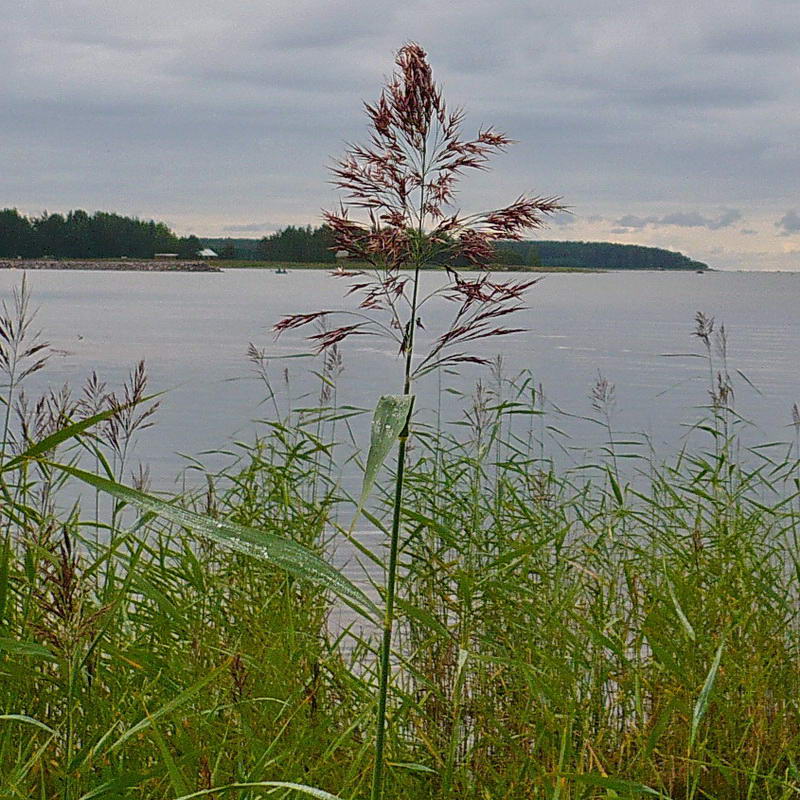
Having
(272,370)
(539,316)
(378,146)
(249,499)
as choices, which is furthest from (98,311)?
(378,146)

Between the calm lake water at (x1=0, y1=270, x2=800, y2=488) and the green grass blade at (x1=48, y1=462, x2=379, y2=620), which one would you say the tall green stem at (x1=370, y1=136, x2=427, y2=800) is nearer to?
the green grass blade at (x1=48, y1=462, x2=379, y2=620)

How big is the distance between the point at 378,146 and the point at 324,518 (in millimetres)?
1613

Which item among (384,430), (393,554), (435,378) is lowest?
(435,378)

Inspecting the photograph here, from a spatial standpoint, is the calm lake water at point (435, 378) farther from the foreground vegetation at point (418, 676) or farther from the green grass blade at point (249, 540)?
the green grass blade at point (249, 540)

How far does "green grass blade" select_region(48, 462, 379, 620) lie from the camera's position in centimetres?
85

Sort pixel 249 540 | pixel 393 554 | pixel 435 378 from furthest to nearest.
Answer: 1. pixel 435 378
2. pixel 393 554
3. pixel 249 540

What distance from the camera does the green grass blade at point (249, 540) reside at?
2.80 ft

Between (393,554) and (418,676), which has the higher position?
(393,554)

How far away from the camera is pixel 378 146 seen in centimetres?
134

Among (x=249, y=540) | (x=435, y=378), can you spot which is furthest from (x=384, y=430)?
(x=435, y=378)

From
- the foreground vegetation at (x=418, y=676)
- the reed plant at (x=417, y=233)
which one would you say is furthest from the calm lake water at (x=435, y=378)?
the reed plant at (x=417, y=233)

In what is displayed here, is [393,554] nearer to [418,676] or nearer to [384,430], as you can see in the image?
[384,430]

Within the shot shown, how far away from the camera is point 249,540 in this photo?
34.2 inches

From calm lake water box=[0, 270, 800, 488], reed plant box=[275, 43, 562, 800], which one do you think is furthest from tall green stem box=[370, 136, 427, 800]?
calm lake water box=[0, 270, 800, 488]
